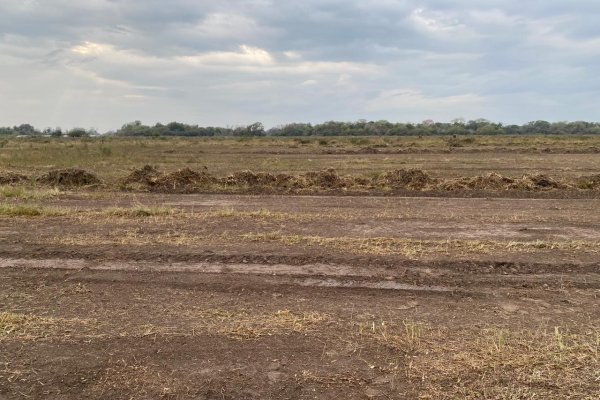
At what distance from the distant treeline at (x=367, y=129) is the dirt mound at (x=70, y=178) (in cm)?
8211

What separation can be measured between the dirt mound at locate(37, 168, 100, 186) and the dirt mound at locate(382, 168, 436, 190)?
444 inches

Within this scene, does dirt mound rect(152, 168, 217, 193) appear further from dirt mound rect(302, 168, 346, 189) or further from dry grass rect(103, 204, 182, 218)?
dry grass rect(103, 204, 182, 218)

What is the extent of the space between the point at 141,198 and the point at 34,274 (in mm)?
8627

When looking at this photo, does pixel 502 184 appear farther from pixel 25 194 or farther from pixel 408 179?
pixel 25 194

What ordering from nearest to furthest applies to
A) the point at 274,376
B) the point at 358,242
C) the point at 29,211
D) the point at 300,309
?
the point at 274,376 < the point at 300,309 < the point at 358,242 < the point at 29,211

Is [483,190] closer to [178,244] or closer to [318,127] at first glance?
[178,244]

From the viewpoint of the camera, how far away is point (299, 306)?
6508 millimetres

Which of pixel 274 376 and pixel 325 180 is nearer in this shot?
pixel 274 376

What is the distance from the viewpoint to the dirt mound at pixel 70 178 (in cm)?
1960

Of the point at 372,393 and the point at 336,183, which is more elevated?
the point at 336,183

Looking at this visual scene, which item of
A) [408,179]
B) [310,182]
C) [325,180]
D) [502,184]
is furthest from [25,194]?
[502,184]

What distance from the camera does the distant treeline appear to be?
101250mm

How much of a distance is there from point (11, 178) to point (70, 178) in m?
2.69

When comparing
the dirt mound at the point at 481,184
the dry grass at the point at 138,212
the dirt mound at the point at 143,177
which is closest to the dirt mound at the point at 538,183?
the dirt mound at the point at 481,184
